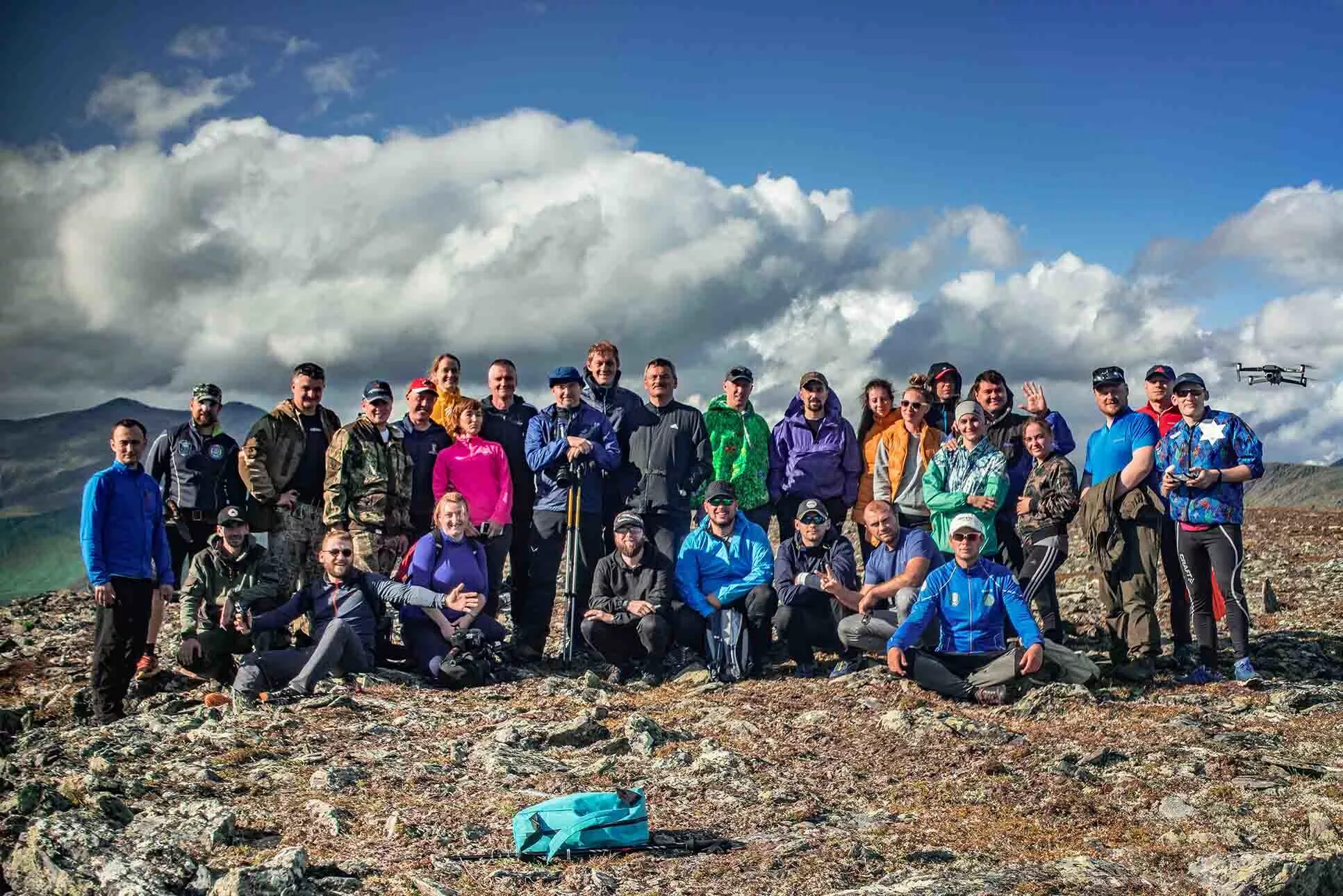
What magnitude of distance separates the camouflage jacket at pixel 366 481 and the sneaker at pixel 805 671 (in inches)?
187

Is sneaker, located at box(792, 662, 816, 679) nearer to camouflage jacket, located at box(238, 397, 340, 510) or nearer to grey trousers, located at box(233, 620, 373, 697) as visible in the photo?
grey trousers, located at box(233, 620, 373, 697)

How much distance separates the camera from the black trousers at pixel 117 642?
1073 centimetres

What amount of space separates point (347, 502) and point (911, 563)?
6221 mm

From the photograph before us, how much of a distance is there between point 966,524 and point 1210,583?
293 cm

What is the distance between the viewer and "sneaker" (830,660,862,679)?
1132 cm

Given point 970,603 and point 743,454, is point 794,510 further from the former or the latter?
point 970,603

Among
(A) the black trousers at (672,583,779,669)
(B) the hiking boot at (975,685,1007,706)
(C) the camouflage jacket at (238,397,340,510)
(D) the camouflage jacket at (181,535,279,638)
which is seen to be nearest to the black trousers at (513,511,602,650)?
(A) the black trousers at (672,583,779,669)

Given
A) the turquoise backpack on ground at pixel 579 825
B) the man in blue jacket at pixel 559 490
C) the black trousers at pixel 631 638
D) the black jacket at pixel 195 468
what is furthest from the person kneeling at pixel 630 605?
the turquoise backpack on ground at pixel 579 825

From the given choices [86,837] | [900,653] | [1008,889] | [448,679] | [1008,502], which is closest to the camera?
[1008,889]

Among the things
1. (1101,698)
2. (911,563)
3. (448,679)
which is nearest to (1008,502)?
(911,563)

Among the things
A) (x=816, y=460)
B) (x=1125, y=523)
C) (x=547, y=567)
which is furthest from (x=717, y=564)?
(x=1125, y=523)

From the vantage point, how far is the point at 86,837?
268 inches

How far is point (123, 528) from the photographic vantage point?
10.7 metres

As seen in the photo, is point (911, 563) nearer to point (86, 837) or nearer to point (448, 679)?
point (448, 679)
